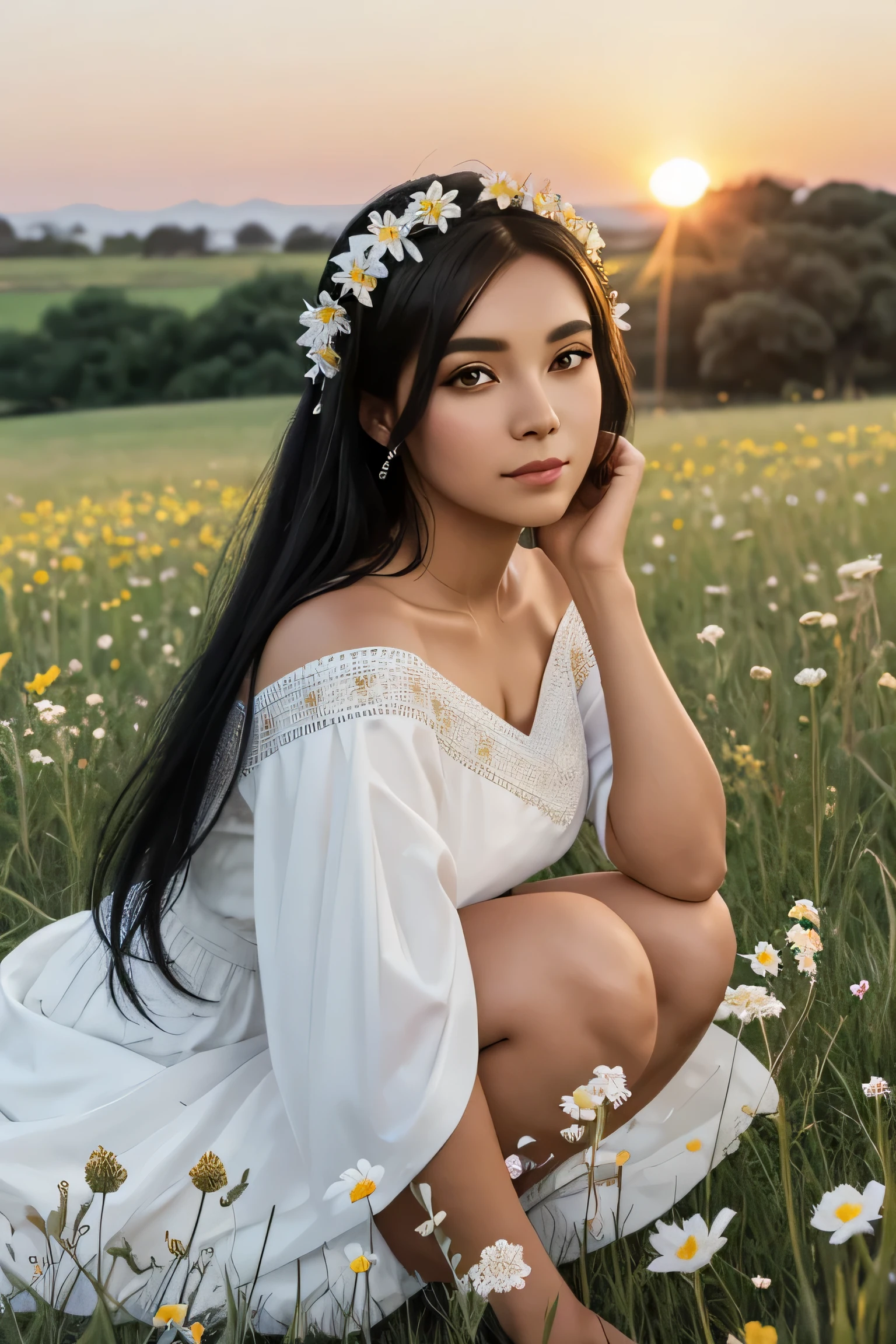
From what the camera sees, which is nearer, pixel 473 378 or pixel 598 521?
pixel 473 378

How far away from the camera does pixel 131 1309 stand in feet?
5.09

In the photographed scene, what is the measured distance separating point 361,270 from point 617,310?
0.42 meters

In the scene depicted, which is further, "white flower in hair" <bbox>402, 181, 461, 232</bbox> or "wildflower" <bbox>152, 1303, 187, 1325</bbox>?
"white flower in hair" <bbox>402, 181, 461, 232</bbox>

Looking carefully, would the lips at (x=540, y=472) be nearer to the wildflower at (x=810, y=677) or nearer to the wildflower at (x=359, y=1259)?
the wildflower at (x=810, y=677)

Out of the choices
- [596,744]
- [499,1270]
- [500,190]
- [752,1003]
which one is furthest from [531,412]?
[499,1270]

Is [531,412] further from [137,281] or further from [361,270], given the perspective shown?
[137,281]

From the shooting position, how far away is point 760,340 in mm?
12242

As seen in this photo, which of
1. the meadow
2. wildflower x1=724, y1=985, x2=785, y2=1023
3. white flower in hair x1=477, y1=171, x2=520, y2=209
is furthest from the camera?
white flower in hair x1=477, y1=171, x2=520, y2=209

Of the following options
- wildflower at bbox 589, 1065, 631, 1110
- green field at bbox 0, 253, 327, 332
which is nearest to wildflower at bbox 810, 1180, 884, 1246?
wildflower at bbox 589, 1065, 631, 1110

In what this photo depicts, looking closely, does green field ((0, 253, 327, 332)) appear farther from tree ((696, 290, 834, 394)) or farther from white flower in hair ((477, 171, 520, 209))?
white flower in hair ((477, 171, 520, 209))

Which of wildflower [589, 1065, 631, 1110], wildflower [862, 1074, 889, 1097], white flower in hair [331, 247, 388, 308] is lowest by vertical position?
wildflower [862, 1074, 889, 1097]

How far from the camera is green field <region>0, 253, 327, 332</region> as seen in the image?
35.8ft

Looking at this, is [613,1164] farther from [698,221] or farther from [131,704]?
[698,221]

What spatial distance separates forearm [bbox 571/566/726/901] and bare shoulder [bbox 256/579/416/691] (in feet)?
0.98
